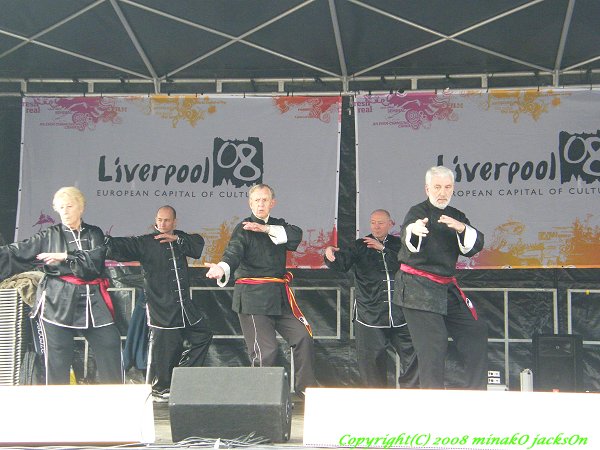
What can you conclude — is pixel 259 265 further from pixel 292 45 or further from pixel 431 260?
pixel 292 45

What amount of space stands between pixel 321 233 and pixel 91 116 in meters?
2.29

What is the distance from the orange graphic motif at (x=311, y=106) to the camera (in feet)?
→ 24.5

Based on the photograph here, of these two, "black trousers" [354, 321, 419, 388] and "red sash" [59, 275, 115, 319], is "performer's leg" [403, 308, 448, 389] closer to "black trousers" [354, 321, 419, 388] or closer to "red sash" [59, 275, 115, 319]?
"black trousers" [354, 321, 419, 388]

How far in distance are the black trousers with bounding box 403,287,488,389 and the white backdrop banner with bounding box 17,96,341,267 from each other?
6.99 feet

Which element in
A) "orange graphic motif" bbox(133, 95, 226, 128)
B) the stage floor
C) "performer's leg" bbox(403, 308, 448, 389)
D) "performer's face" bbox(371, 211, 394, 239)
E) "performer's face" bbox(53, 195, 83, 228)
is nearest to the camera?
the stage floor

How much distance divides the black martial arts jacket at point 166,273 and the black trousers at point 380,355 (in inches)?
55.2

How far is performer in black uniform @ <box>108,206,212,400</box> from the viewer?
711cm

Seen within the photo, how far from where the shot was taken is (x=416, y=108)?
743 cm

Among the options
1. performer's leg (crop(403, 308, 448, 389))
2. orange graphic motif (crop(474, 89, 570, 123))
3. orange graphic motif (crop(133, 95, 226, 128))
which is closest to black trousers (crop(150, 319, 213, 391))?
orange graphic motif (crop(133, 95, 226, 128))

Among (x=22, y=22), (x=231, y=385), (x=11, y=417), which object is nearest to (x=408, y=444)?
(x=231, y=385)

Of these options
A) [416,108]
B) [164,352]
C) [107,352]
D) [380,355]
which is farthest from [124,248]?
[416,108]

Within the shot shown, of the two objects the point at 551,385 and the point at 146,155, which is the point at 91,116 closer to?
the point at 146,155

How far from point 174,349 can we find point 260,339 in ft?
3.99

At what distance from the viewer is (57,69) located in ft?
24.7
